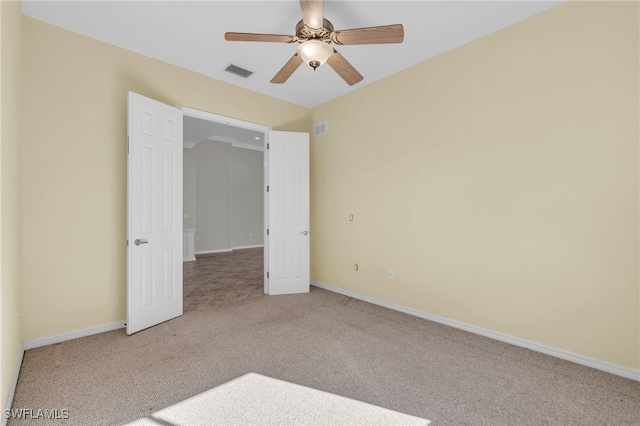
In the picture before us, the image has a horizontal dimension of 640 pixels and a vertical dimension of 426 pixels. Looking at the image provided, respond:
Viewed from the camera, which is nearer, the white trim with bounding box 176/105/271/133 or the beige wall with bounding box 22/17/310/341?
the beige wall with bounding box 22/17/310/341

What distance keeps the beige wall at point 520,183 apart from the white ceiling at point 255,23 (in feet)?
0.92

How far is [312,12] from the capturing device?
2.11 meters

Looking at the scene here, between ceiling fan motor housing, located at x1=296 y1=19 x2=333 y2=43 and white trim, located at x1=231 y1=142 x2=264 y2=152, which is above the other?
white trim, located at x1=231 y1=142 x2=264 y2=152

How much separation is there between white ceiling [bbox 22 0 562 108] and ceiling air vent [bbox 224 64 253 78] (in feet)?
0.31

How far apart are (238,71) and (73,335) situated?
3395 mm

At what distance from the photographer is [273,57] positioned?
3.42 meters

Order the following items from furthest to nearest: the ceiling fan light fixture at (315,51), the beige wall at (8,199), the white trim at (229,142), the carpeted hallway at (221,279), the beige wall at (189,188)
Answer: the white trim at (229,142) → the beige wall at (189,188) → the carpeted hallway at (221,279) → the ceiling fan light fixture at (315,51) → the beige wall at (8,199)

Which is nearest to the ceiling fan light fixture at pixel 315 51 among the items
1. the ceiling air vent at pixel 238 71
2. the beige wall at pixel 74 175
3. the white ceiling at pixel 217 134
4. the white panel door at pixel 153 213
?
the ceiling air vent at pixel 238 71

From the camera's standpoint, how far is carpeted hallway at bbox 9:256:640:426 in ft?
6.17

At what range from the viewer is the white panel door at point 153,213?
119 inches

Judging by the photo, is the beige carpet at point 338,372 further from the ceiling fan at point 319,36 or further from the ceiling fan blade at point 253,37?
the ceiling fan blade at point 253,37

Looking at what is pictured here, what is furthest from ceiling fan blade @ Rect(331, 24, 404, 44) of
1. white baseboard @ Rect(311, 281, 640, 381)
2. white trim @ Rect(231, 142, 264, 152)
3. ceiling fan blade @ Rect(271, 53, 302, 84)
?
white trim @ Rect(231, 142, 264, 152)

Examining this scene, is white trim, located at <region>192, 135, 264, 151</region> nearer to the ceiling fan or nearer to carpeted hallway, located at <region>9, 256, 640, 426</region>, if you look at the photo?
carpeted hallway, located at <region>9, 256, 640, 426</region>
